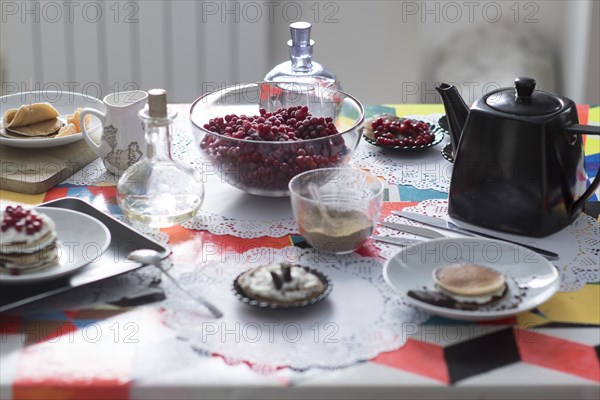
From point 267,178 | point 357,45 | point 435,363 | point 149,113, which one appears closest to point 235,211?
point 267,178

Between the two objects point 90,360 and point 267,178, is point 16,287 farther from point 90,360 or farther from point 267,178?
point 267,178

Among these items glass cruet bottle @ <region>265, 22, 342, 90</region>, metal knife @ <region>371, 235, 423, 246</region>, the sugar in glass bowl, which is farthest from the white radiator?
metal knife @ <region>371, 235, 423, 246</region>

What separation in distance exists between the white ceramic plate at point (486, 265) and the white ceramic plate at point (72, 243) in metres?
0.37

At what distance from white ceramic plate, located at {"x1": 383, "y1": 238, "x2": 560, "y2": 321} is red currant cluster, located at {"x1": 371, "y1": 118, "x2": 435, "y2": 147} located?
Result: 41cm

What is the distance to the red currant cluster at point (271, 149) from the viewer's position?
4.17 feet

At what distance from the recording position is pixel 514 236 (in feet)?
3.99

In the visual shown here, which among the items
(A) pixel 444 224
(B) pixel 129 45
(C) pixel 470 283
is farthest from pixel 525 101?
(B) pixel 129 45

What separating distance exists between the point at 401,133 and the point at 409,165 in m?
0.10

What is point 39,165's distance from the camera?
56.7 inches

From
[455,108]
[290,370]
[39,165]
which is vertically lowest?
[290,370]

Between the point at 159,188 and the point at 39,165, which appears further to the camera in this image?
the point at 39,165

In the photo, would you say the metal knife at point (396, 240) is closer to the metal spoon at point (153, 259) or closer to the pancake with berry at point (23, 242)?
the metal spoon at point (153, 259)

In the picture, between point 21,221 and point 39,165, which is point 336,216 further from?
point 39,165

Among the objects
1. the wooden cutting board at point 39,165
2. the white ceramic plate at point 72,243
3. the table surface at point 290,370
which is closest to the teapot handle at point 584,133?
the table surface at point 290,370
